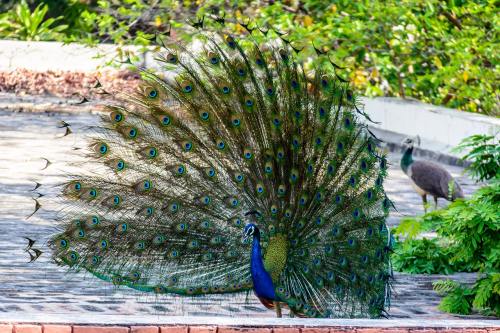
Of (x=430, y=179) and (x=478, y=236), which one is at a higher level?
(x=430, y=179)

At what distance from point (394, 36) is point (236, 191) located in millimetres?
11209

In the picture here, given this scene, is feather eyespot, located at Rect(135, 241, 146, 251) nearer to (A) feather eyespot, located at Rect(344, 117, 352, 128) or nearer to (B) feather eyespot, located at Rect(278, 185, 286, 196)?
(B) feather eyespot, located at Rect(278, 185, 286, 196)

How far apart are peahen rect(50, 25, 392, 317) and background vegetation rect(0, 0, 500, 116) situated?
905 centimetres

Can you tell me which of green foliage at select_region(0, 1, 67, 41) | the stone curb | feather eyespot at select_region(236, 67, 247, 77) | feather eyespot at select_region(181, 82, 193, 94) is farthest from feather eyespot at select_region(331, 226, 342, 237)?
green foliage at select_region(0, 1, 67, 41)

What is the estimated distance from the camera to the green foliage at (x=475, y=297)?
814 centimetres

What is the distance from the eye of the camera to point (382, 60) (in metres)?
18.6

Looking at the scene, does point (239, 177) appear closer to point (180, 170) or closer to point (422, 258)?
point (180, 170)

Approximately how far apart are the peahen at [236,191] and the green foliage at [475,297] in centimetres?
67

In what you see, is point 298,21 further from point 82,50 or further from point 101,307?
point 101,307

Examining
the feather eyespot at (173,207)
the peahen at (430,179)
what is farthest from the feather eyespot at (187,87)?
the peahen at (430,179)

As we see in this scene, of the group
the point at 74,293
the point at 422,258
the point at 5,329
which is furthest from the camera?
the point at 422,258

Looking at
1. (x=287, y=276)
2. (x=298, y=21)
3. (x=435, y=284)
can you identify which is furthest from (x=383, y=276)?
(x=298, y=21)

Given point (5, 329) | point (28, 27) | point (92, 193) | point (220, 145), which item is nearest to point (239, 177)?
point (220, 145)

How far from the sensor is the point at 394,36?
18.8 meters
